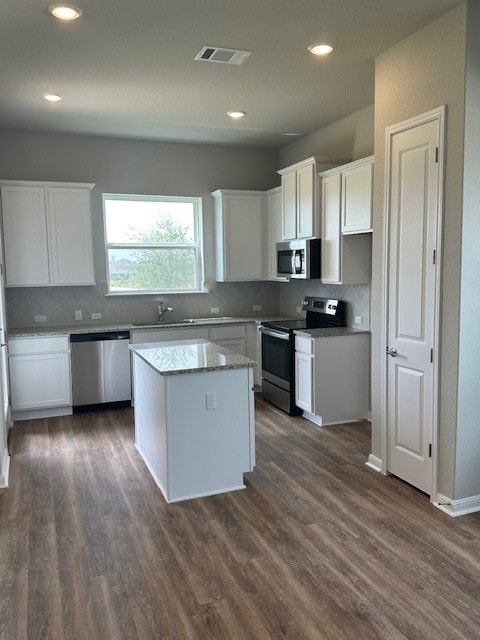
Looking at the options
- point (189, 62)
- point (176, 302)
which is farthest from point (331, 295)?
point (189, 62)

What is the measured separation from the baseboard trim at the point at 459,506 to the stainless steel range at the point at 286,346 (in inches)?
86.0

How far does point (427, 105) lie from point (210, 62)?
1.52 metres

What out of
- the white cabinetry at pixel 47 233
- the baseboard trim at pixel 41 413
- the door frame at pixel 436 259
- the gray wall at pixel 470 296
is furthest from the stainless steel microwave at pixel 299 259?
the baseboard trim at pixel 41 413

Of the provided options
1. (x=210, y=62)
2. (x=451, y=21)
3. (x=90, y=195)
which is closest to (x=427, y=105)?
(x=451, y=21)

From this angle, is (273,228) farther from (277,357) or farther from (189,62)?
(189,62)

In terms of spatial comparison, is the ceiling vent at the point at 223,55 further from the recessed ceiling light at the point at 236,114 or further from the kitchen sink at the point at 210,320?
the kitchen sink at the point at 210,320

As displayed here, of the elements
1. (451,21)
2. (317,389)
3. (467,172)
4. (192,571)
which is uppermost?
(451,21)

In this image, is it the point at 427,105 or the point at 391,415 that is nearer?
the point at 427,105

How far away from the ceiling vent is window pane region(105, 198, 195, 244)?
2.73m

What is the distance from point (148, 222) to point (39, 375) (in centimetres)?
216

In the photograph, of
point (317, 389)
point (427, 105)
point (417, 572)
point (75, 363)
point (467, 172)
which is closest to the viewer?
point (417, 572)

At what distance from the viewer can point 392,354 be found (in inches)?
141

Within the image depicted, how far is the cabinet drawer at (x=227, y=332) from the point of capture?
5.93m

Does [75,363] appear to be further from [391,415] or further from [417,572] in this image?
[417,572]
